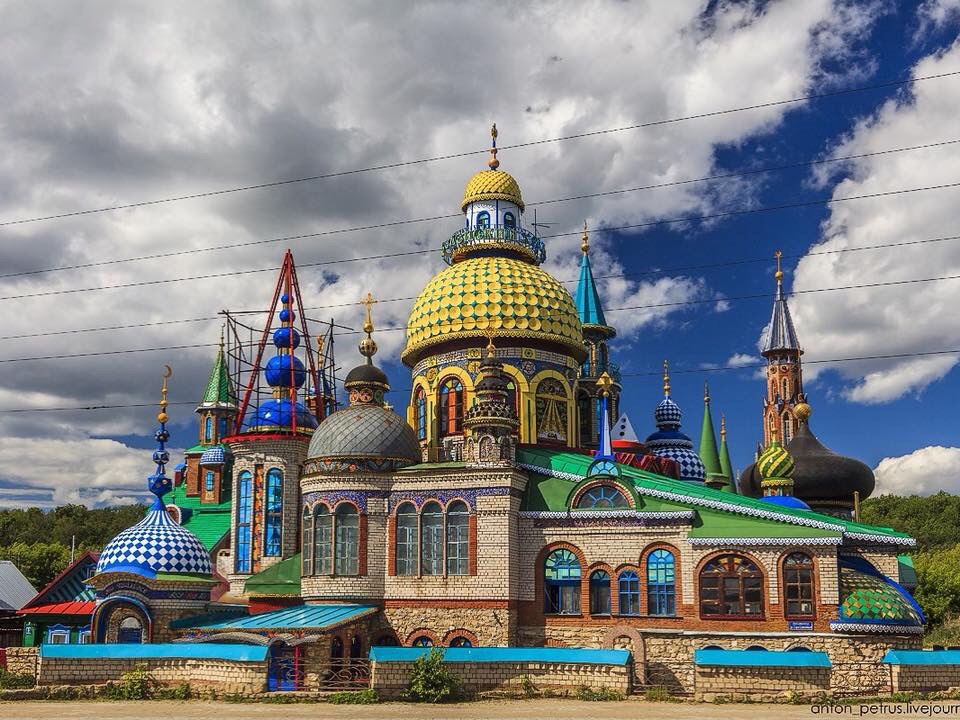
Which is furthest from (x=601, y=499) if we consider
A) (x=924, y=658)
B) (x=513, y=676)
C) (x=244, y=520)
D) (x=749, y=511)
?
(x=244, y=520)

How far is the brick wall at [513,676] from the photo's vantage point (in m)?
23.8

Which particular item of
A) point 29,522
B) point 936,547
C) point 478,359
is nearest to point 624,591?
point 478,359

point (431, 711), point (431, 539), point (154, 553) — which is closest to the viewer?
point (431, 711)

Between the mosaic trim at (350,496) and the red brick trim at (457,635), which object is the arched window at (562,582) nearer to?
the red brick trim at (457,635)

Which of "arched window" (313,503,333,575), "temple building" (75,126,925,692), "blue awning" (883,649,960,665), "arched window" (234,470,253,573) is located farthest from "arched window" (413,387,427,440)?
"blue awning" (883,649,960,665)

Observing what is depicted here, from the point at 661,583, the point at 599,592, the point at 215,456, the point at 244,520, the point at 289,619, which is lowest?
the point at 289,619

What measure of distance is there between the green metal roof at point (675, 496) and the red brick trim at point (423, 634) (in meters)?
4.44

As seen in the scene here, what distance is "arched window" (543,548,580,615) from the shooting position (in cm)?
2914

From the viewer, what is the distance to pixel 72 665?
2553 centimetres

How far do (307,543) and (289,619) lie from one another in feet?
9.99

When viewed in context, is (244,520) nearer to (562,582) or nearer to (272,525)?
(272,525)

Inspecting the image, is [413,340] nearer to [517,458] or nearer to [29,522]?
[517,458]

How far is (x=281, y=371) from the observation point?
126 ft

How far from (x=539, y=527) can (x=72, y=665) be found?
1277 centimetres
